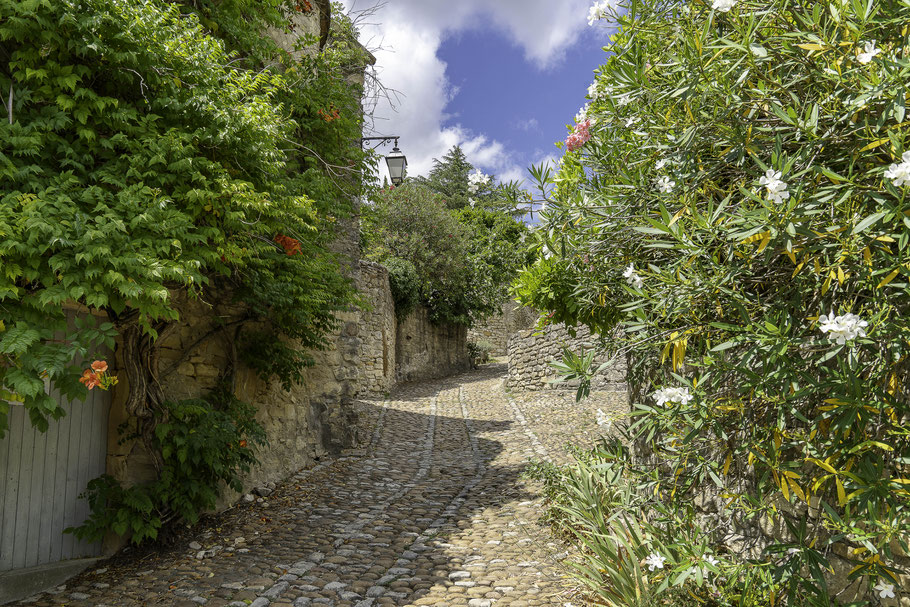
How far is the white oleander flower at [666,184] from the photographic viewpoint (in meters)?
2.96

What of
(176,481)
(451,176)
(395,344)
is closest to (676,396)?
(176,481)

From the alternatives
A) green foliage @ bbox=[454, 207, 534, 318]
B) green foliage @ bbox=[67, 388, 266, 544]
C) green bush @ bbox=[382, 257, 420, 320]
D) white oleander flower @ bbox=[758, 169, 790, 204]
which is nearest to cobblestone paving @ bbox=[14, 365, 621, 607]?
green foliage @ bbox=[67, 388, 266, 544]

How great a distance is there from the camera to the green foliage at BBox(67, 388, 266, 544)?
14.7 ft

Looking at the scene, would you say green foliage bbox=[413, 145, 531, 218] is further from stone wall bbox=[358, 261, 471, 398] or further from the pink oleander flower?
the pink oleander flower

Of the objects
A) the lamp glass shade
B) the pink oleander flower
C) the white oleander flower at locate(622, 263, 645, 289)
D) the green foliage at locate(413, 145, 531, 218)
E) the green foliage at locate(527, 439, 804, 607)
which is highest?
the green foliage at locate(413, 145, 531, 218)

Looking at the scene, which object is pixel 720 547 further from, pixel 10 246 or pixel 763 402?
pixel 10 246

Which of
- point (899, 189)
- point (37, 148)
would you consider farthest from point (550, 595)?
point (37, 148)

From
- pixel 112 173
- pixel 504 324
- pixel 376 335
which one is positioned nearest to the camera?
pixel 112 173

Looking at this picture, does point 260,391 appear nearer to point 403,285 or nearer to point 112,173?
point 112,173

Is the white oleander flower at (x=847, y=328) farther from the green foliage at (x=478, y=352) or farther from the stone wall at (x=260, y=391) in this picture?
the green foliage at (x=478, y=352)

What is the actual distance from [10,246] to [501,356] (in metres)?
22.6

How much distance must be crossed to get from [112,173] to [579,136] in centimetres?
310

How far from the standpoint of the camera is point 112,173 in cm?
387

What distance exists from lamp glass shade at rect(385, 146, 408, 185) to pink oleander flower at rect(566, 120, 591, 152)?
6.22m
